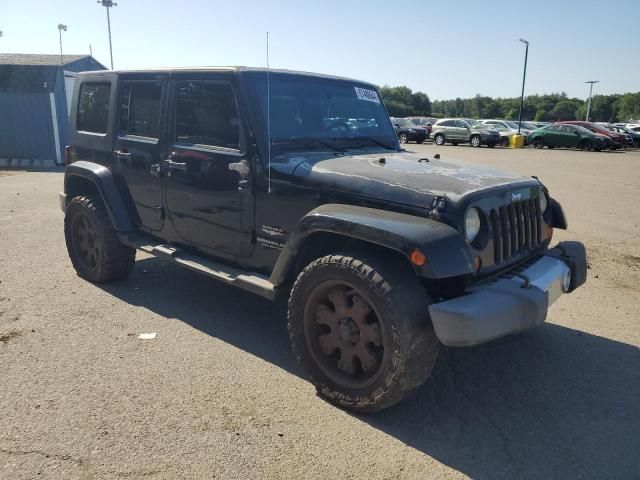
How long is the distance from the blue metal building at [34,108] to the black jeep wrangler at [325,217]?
12910 millimetres

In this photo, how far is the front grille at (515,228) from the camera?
323cm

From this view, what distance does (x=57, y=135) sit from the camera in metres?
16.7

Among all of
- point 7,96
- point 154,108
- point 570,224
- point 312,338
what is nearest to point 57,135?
point 7,96

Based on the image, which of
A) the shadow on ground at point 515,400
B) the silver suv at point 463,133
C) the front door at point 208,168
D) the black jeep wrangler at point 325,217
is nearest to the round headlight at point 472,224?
the black jeep wrangler at point 325,217

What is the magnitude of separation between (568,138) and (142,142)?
2880 cm

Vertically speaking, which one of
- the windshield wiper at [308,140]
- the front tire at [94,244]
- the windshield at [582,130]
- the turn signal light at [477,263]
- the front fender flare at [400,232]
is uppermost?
the windshield wiper at [308,140]

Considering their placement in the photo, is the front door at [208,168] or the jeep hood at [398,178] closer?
the jeep hood at [398,178]

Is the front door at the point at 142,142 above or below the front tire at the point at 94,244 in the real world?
above

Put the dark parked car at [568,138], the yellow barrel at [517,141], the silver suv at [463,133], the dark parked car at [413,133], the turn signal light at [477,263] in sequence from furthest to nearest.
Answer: the dark parked car at [413,133]
the yellow barrel at [517,141]
the silver suv at [463,133]
the dark parked car at [568,138]
the turn signal light at [477,263]

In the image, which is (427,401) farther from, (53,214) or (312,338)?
(53,214)

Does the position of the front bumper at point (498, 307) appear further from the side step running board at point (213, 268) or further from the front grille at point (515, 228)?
the side step running board at point (213, 268)

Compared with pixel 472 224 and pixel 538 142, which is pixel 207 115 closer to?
pixel 472 224

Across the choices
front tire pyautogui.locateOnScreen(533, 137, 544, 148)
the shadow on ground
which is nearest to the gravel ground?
the shadow on ground

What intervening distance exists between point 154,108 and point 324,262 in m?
2.39
